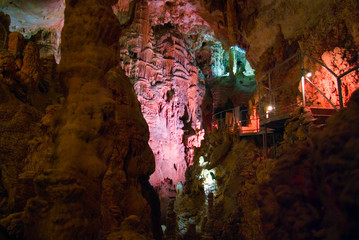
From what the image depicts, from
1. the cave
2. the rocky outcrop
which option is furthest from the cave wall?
the rocky outcrop

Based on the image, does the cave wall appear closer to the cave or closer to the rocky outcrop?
the cave

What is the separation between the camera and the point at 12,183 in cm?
528

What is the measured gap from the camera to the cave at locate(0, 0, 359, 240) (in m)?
2.74

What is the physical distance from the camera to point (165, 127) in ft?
57.8

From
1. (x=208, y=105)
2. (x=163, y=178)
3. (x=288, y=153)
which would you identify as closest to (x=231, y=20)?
(x=208, y=105)

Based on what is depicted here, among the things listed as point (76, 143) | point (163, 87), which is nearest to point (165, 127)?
point (163, 87)

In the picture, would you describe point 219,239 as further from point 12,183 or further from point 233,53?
point 233,53

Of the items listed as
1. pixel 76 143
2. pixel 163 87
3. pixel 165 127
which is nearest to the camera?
pixel 76 143

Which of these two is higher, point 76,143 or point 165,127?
point 165,127

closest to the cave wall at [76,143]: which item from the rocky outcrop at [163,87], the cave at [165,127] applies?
the cave at [165,127]

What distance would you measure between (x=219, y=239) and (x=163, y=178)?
7.36 meters

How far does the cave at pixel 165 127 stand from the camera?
2.74m

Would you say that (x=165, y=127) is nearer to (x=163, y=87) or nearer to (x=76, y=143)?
(x=163, y=87)

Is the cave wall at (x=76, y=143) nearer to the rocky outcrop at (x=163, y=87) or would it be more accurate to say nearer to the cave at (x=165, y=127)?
the cave at (x=165, y=127)
